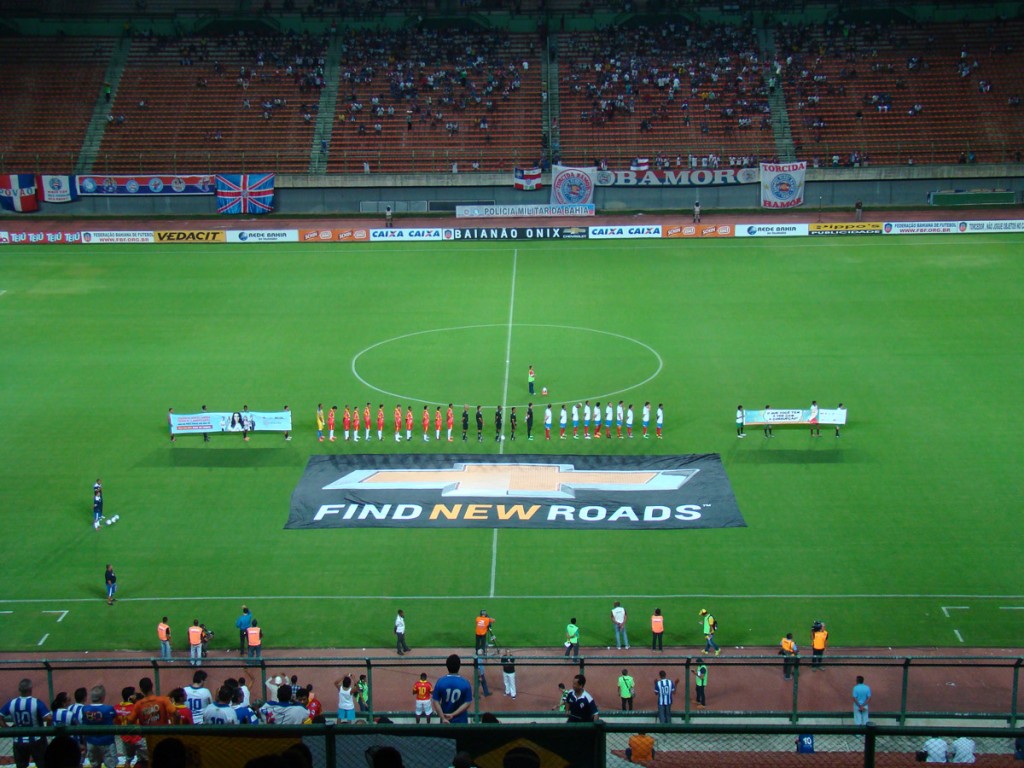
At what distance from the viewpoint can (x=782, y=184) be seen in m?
67.7

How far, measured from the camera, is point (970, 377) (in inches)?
1630

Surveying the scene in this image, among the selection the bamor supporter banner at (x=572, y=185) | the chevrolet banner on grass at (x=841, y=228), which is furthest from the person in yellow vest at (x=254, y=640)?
the bamor supporter banner at (x=572, y=185)

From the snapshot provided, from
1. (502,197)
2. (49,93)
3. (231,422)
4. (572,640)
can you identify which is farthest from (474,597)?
(49,93)

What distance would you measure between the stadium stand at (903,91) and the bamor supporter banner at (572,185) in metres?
13.6

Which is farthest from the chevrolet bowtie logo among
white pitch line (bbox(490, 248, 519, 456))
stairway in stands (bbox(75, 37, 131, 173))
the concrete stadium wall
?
stairway in stands (bbox(75, 37, 131, 173))

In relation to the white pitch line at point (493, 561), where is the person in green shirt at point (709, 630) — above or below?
below

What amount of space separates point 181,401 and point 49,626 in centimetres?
1457

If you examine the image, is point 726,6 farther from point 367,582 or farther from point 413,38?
point 367,582

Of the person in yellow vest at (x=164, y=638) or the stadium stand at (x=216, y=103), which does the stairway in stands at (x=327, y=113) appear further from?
the person in yellow vest at (x=164, y=638)

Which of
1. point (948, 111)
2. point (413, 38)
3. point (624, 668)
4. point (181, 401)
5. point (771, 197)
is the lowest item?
point (624, 668)

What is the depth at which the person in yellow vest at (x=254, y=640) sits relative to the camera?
24969 millimetres

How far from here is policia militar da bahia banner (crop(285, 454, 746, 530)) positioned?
31.5 metres

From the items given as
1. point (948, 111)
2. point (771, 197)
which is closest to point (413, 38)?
point (771, 197)

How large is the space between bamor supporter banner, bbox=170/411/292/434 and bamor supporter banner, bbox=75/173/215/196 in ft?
115
